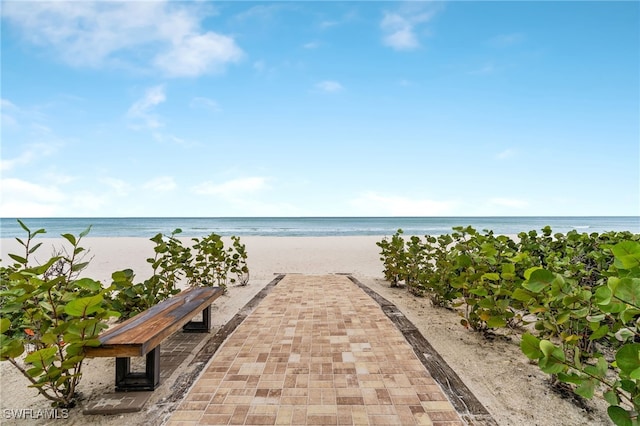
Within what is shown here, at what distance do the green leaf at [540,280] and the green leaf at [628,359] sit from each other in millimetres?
593

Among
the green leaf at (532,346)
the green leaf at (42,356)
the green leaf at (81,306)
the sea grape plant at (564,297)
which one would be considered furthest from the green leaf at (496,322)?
the green leaf at (42,356)

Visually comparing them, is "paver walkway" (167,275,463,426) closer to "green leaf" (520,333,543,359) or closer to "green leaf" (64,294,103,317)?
"green leaf" (520,333,543,359)

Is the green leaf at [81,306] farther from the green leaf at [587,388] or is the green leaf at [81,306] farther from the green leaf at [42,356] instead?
the green leaf at [587,388]

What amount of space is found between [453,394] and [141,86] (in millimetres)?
14658

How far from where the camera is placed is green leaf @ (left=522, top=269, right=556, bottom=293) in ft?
6.28

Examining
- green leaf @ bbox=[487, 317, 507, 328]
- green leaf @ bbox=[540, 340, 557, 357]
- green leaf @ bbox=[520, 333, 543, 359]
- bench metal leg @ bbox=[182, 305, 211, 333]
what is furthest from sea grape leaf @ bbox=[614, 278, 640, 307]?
→ bench metal leg @ bbox=[182, 305, 211, 333]

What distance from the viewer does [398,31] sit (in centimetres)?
893

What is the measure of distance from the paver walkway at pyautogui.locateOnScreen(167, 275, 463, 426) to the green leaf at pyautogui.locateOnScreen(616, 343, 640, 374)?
1329mm

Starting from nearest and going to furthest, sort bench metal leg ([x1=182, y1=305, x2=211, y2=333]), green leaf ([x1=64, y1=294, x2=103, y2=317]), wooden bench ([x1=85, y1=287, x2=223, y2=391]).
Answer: green leaf ([x1=64, y1=294, x2=103, y2=317]) → wooden bench ([x1=85, y1=287, x2=223, y2=391]) → bench metal leg ([x1=182, y1=305, x2=211, y2=333])

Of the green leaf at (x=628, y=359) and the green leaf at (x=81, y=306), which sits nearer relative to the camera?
the green leaf at (x=628, y=359)

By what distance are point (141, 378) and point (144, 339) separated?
A: 2.60 ft

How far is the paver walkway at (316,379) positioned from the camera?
2361mm

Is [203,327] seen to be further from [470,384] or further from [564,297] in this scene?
[564,297]

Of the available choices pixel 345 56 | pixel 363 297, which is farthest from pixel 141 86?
Answer: pixel 363 297
